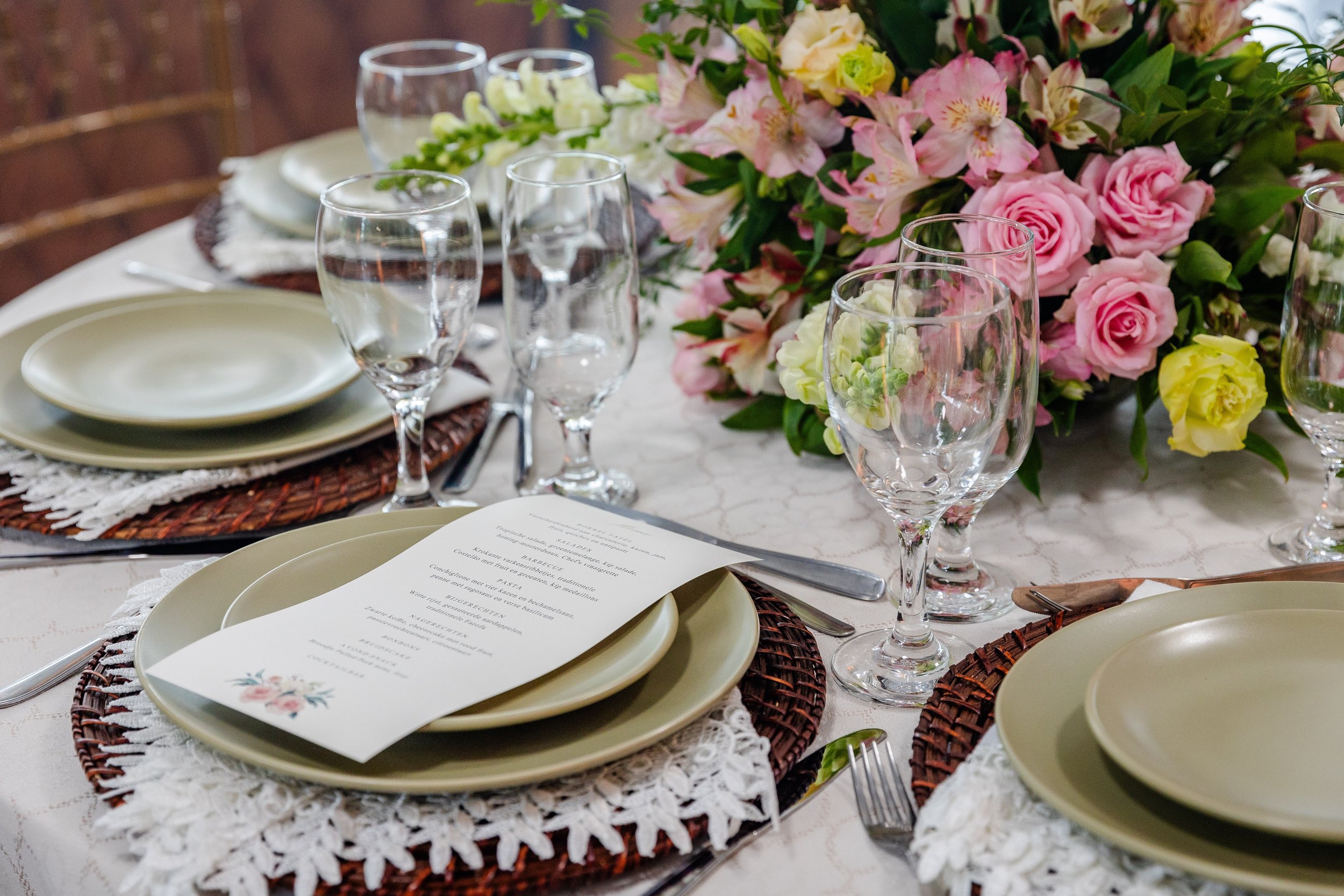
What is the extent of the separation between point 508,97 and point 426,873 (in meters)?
0.87

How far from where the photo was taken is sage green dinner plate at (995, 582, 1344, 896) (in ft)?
1.66

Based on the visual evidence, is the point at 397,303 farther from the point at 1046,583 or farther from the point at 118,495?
the point at 1046,583

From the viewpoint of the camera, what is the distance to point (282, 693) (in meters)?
0.61

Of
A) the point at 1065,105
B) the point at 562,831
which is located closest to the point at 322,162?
the point at 1065,105

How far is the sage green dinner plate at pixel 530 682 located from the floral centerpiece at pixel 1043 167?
25cm

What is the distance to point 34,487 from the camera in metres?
0.91

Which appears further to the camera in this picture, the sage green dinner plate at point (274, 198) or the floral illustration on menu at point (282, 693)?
the sage green dinner plate at point (274, 198)

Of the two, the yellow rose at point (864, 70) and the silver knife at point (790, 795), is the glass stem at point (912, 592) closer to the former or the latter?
the silver knife at point (790, 795)

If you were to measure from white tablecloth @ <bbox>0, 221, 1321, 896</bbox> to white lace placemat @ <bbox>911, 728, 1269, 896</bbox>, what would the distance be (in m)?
0.05

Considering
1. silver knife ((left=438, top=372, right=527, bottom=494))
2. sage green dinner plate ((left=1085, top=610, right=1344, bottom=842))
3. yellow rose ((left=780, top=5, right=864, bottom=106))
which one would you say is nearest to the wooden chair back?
silver knife ((left=438, top=372, right=527, bottom=494))

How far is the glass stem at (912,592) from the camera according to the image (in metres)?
0.71

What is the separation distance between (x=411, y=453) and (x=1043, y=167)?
0.53 metres

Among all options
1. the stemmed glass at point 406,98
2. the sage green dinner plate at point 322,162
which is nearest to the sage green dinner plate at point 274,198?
the sage green dinner plate at point 322,162

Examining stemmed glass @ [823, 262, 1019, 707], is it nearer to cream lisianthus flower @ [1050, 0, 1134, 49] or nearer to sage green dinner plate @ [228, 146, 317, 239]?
cream lisianthus flower @ [1050, 0, 1134, 49]
